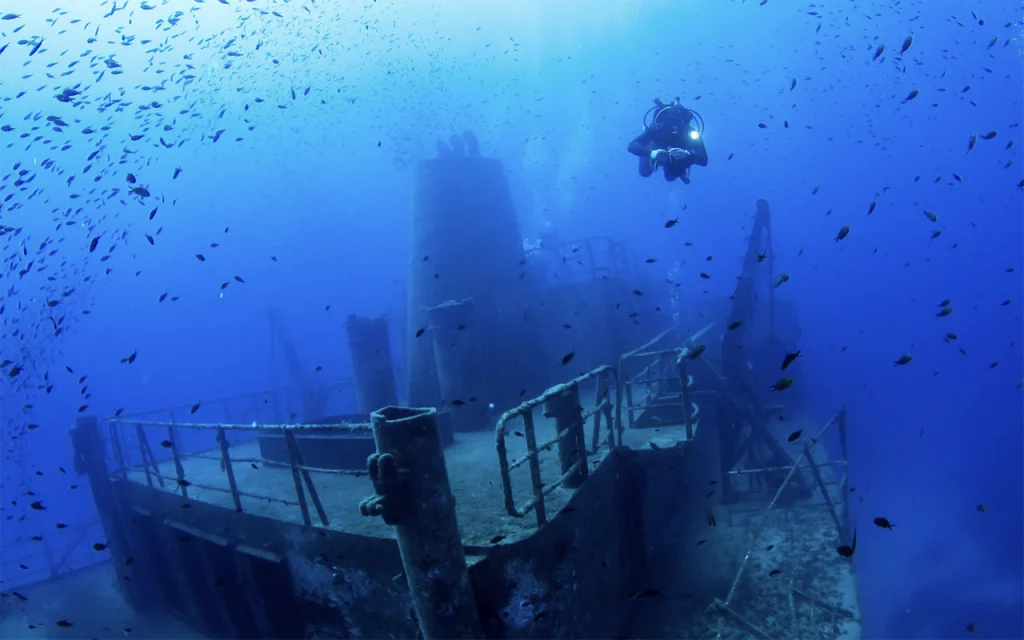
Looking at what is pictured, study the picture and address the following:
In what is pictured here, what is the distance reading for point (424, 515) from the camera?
4492 mm

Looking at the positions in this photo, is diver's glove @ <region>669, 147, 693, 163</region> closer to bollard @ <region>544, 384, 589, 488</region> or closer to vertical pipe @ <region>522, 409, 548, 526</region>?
bollard @ <region>544, 384, 589, 488</region>

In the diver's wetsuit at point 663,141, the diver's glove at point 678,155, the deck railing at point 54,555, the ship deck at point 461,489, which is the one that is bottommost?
the deck railing at point 54,555

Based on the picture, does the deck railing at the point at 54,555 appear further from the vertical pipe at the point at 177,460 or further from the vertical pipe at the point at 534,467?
the vertical pipe at the point at 534,467

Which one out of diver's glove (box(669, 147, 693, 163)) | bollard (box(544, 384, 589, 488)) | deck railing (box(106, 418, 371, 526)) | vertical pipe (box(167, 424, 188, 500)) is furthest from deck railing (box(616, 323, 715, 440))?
vertical pipe (box(167, 424, 188, 500))

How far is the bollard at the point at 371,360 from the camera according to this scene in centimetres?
1300

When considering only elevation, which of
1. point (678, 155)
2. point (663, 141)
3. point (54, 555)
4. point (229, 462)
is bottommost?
point (54, 555)

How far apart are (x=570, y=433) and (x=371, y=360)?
7994 mm

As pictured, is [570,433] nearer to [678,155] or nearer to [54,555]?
[678,155]

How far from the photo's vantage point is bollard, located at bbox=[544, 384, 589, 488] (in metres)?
6.15

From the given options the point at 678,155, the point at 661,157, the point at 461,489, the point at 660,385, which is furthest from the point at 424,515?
the point at 661,157

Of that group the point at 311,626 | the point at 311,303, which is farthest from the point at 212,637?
the point at 311,303

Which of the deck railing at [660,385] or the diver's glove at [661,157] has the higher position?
the diver's glove at [661,157]

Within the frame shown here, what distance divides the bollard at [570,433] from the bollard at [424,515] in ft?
6.07

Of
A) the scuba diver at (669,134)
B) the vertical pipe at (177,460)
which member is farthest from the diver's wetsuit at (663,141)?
the vertical pipe at (177,460)
